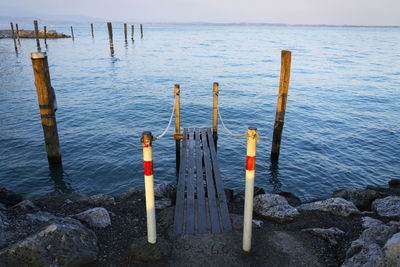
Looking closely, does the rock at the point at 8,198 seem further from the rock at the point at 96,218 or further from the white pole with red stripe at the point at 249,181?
the white pole with red stripe at the point at 249,181

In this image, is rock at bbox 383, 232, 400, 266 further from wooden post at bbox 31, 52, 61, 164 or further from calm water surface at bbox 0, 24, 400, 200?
wooden post at bbox 31, 52, 61, 164

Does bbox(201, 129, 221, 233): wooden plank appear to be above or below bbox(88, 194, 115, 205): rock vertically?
above

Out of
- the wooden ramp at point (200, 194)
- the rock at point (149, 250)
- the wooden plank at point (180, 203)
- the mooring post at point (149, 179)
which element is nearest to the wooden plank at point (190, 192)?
the wooden ramp at point (200, 194)

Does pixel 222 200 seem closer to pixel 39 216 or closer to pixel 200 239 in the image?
pixel 200 239

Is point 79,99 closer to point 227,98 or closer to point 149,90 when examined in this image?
point 149,90

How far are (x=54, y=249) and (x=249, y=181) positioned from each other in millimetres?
2899

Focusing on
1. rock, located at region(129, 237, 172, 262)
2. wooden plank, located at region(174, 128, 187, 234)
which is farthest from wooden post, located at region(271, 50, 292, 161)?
rock, located at region(129, 237, 172, 262)

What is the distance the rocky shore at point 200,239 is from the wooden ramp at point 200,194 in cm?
23

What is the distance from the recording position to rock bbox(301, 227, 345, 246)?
16.1 feet

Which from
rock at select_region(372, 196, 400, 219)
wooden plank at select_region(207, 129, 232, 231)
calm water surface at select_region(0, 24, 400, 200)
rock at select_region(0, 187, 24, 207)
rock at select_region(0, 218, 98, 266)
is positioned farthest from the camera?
calm water surface at select_region(0, 24, 400, 200)

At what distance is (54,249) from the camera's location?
422cm

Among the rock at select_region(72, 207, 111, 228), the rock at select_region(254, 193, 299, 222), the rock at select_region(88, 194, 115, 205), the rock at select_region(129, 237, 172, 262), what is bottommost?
the rock at select_region(88, 194, 115, 205)

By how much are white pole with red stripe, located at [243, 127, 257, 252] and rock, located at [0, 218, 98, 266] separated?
7.44ft

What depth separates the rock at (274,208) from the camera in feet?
19.2
